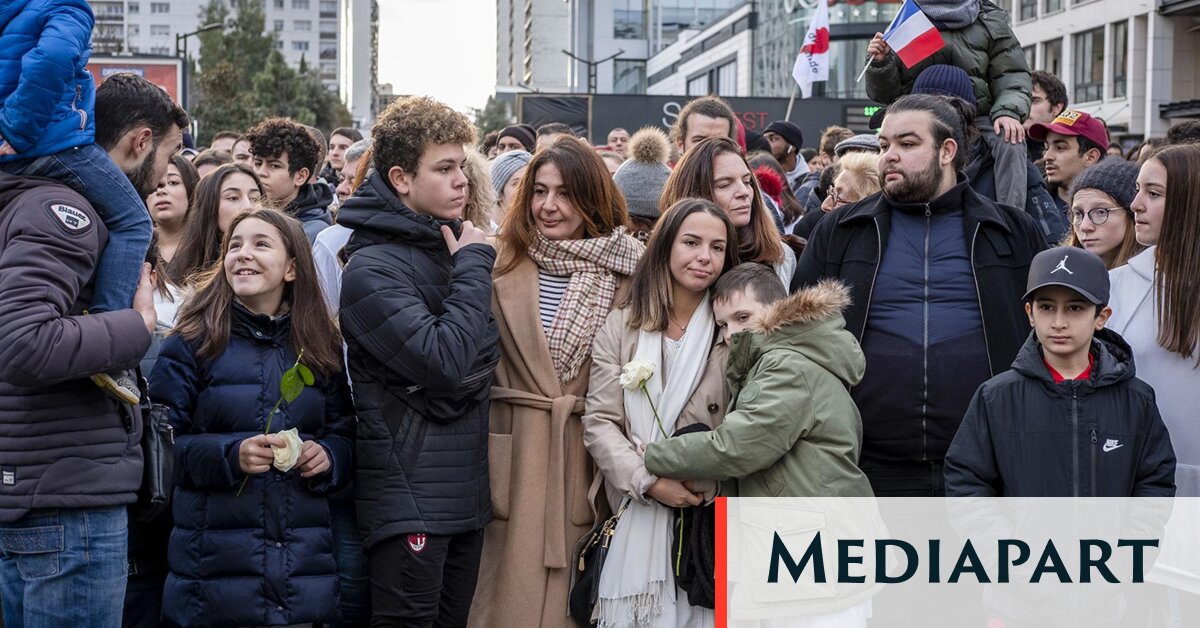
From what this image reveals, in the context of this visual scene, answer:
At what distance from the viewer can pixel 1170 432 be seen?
189 inches

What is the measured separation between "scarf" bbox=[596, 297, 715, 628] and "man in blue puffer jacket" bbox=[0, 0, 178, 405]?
1.88 metres

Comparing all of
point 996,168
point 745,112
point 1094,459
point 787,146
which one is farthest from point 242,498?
point 745,112

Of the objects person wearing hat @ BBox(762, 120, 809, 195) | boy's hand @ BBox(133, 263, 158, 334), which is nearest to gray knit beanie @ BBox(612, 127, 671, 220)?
boy's hand @ BBox(133, 263, 158, 334)

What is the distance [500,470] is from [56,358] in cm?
187

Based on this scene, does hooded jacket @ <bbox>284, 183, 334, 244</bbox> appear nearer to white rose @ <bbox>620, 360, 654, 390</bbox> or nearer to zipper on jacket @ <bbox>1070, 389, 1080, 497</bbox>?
white rose @ <bbox>620, 360, 654, 390</bbox>

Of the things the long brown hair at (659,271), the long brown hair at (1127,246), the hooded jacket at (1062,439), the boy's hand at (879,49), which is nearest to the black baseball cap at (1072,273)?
the hooded jacket at (1062,439)

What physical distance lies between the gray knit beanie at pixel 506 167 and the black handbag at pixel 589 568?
3.24 meters

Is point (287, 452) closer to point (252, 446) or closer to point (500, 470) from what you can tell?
point (252, 446)

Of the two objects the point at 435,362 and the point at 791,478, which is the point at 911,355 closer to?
the point at 791,478

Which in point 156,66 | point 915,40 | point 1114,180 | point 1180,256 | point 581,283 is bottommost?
point 581,283

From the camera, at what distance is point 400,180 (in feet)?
15.5

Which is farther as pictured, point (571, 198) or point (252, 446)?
Result: point (571, 198)

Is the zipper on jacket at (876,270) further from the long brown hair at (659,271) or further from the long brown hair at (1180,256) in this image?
the long brown hair at (1180,256)

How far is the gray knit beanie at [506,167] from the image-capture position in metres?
7.69
